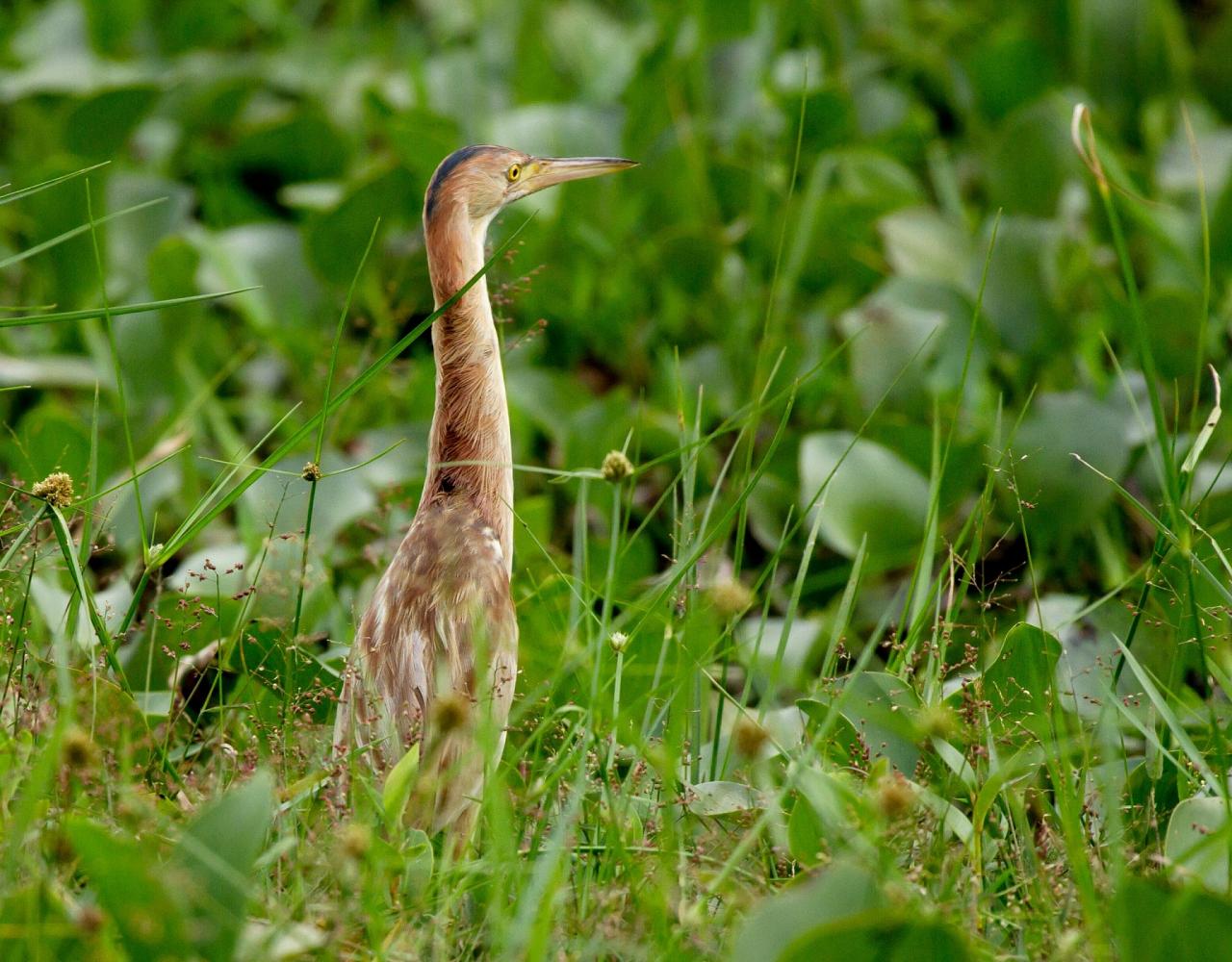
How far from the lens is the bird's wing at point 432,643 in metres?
2.26

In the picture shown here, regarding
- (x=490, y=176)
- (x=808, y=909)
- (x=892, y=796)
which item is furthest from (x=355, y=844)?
(x=490, y=176)

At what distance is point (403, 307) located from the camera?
441 centimetres

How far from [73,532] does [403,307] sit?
154 cm

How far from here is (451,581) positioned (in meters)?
2.33

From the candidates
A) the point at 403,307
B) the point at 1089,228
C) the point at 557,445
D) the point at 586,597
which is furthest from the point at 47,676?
the point at 1089,228

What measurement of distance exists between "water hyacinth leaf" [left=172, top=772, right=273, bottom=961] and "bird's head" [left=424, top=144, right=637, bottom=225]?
1129 mm

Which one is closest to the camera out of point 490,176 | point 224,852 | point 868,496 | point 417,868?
point 224,852

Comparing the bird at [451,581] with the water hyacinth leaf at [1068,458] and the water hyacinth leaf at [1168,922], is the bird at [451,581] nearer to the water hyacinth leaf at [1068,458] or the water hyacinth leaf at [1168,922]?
the water hyacinth leaf at [1168,922]

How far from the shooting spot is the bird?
2.25 m

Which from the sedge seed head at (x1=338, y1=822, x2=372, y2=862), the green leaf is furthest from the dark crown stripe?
the sedge seed head at (x1=338, y1=822, x2=372, y2=862)

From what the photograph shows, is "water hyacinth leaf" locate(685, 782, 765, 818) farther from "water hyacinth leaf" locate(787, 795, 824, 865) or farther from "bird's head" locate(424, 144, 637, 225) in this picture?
"bird's head" locate(424, 144, 637, 225)

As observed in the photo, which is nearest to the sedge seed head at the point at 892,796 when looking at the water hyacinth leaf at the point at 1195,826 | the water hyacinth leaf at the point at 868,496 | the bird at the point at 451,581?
the water hyacinth leaf at the point at 1195,826

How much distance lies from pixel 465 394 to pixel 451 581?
1.02 feet

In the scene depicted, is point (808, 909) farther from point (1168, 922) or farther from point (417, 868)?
point (417, 868)
